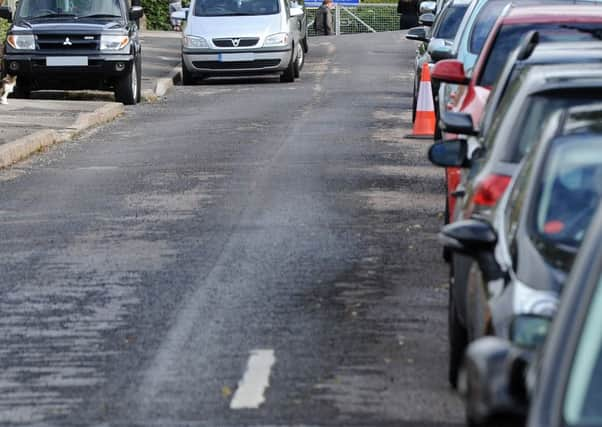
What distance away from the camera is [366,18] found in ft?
200

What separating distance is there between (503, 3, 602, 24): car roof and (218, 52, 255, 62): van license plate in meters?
18.3

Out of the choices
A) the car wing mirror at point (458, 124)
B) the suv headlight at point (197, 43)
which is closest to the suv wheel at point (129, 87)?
the suv headlight at point (197, 43)

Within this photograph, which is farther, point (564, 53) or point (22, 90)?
point (22, 90)

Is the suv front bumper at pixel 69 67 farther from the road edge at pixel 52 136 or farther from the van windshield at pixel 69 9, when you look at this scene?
the van windshield at pixel 69 9

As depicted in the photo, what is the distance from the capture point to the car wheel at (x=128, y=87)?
89.5ft

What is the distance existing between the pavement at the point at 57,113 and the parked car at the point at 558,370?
49.2 ft

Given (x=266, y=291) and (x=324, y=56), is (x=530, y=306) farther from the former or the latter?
(x=324, y=56)

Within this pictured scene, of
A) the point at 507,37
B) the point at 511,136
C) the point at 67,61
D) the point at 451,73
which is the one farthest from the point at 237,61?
the point at 511,136

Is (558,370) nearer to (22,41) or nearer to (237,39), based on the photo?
(22,41)

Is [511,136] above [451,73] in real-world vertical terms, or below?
above

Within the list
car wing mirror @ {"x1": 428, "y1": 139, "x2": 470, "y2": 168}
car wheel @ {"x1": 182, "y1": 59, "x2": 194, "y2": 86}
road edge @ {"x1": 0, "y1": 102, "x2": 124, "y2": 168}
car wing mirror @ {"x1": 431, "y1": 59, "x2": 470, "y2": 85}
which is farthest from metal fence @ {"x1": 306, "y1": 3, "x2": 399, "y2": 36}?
car wing mirror @ {"x1": 428, "y1": 139, "x2": 470, "y2": 168}


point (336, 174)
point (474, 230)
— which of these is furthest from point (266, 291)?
point (336, 174)

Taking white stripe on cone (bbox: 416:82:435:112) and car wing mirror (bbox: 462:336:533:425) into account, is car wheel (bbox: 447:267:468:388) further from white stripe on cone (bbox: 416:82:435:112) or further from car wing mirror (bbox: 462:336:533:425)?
white stripe on cone (bbox: 416:82:435:112)

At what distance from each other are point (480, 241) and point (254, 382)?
2.03 m
